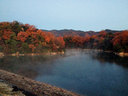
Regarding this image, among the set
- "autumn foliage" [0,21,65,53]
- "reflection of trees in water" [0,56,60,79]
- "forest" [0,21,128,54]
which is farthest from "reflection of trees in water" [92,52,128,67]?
"autumn foliage" [0,21,65,53]

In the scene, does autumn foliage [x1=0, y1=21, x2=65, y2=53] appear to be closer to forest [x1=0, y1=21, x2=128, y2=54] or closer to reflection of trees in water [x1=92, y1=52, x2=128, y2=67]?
forest [x1=0, y1=21, x2=128, y2=54]

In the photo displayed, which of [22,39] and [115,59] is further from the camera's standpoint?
[22,39]

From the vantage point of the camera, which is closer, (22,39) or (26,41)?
(22,39)

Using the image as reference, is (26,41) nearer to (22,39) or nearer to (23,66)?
(22,39)

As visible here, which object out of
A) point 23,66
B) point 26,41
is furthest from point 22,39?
point 23,66

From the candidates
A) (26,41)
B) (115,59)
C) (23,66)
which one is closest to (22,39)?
(26,41)

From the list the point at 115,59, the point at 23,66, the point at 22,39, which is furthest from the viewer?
the point at 22,39

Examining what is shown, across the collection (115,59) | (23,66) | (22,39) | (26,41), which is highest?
(22,39)

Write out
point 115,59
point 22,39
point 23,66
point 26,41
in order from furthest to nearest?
point 26,41, point 22,39, point 115,59, point 23,66

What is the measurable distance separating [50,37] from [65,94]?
28.9 metres

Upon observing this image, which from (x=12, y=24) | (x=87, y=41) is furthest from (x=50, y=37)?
(x=87, y=41)

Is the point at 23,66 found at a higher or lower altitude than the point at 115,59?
higher

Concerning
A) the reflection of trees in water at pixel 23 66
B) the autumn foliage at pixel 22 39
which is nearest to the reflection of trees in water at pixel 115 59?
the reflection of trees in water at pixel 23 66

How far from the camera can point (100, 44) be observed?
48.4 m
